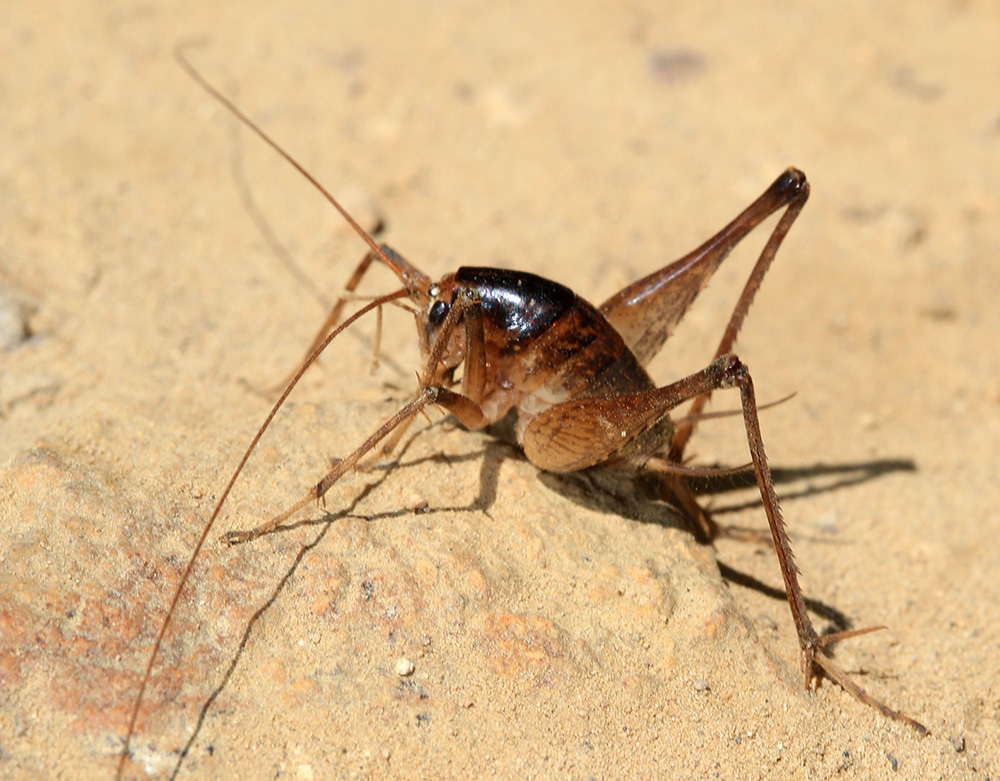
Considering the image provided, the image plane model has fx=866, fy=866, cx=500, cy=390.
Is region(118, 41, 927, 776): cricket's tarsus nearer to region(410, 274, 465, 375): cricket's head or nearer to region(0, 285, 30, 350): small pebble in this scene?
region(410, 274, 465, 375): cricket's head

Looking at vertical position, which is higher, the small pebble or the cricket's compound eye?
the small pebble

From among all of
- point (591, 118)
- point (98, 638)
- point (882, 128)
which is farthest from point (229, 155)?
point (882, 128)

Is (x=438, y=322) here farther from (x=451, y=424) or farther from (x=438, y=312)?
(x=451, y=424)

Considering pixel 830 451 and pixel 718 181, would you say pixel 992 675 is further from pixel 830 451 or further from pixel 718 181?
pixel 718 181

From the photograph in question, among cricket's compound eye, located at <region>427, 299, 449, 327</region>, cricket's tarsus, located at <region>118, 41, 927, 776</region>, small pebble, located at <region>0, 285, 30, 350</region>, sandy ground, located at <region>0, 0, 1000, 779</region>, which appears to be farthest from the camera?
small pebble, located at <region>0, 285, 30, 350</region>

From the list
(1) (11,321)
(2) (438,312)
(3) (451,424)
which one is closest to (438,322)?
(2) (438,312)

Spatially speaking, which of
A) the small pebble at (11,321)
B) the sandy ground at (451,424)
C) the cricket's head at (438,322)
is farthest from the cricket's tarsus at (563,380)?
the small pebble at (11,321)

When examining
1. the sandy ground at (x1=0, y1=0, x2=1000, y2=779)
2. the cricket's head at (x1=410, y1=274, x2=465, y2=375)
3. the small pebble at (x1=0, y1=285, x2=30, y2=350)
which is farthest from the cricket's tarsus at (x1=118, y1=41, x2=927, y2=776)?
the small pebble at (x1=0, y1=285, x2=30, y2=350)
